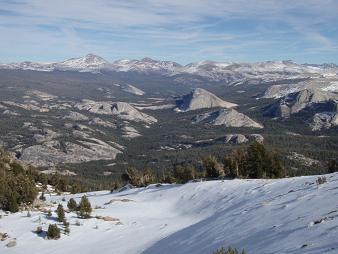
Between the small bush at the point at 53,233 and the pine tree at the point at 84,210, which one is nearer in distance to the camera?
the small bush at the point at 53,233

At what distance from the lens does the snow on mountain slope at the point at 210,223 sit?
25.8m

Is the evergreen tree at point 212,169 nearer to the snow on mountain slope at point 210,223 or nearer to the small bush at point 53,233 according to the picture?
the snow on mountain slope at point 210,223

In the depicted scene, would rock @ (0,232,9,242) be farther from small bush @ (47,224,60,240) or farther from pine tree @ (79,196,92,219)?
pine tree @ (79,196,92,219)

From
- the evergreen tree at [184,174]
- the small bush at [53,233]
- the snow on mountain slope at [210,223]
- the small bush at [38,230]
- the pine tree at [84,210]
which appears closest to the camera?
the snow on mountain slope at [210,223]

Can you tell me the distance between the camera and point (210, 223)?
37312 millimetres

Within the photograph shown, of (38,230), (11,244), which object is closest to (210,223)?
(38,230)

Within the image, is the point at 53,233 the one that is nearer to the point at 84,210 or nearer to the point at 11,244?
the point at 11,244

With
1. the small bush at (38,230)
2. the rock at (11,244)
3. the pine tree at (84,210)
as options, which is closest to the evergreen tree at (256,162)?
the pine tree at (84,210)

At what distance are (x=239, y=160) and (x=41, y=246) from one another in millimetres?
49782

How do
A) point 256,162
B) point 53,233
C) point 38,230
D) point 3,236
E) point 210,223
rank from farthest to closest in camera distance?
point 256,162, point 38,230, point 3,236, point 53,233, point 210,223

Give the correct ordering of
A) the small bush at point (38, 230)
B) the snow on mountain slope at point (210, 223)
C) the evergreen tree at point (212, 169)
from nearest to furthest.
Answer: the snow on mountain slope at point (210, 223), the small bush at point (38, 230), the evergreen tree at point (212, 169)

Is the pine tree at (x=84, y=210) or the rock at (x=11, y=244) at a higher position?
the pine tree at (x=84, y=210)

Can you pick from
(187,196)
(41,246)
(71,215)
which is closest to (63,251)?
(41,246)

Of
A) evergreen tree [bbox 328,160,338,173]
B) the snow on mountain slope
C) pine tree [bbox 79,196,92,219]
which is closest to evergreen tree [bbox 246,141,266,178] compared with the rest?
evergreen tree [bbox 328,160,338,173]
